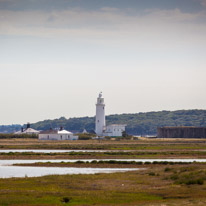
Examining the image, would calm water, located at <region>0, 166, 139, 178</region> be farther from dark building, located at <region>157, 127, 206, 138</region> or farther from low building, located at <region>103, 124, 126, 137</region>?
dark building, located at <region>157, 127, 206, 138</region>

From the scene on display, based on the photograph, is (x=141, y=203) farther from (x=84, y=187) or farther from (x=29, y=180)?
(x=29, y=180)

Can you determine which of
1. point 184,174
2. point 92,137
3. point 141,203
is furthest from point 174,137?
point 141,203

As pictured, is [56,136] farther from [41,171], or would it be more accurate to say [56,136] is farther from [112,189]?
[112,189]

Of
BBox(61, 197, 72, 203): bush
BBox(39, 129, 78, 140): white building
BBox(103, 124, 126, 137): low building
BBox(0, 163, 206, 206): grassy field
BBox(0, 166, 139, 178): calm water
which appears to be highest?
BBox(103, 124, 126, 137): low building

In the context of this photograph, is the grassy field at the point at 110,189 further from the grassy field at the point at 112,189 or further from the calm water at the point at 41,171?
the calm water at the point at 41,171

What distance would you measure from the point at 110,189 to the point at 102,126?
103659 mm

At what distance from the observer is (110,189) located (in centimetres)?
3422

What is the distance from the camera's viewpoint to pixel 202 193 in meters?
32.0

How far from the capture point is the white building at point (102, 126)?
442ft

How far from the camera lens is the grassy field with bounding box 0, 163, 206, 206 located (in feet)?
98.0

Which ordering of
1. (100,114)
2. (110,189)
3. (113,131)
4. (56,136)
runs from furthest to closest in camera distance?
(113,131), (100,114), (56,136), (110,189)

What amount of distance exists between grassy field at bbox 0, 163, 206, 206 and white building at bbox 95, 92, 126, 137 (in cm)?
9128

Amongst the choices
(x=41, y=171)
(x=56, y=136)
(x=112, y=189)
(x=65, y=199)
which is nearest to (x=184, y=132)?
(x=56, y=136)

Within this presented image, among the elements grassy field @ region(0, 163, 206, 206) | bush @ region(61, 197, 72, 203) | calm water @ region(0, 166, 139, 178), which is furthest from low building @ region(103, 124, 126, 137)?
bush @ region(61, 197, 72, 203)
